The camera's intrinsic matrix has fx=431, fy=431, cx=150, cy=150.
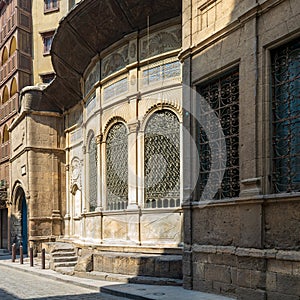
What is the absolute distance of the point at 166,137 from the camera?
10883 millimetres

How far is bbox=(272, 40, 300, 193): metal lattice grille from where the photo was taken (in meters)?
6.54

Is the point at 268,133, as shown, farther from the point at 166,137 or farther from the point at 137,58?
the point at 137,58

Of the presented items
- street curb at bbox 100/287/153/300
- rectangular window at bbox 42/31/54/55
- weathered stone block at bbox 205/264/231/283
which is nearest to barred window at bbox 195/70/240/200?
weathered stone block at bbox 205/264/231/283

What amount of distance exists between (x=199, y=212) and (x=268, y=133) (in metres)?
2.32

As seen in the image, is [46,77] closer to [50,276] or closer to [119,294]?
[50,276]

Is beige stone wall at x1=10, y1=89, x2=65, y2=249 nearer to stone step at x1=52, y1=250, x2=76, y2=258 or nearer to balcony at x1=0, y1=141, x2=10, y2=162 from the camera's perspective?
stone step at x1=52, y1=250, x2=76, y2=258

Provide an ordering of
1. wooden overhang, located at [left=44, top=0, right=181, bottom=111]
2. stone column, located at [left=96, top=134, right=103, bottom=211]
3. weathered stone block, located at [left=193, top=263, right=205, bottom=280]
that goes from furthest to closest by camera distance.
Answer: stone column, located at [left=96, top=134, right=103, bottom=211]
wooden overhang, located at [left=44, top=0, right=181, bottom=111]
weathered stone block, located at [left=193, top=263, right=205, bottom=280]

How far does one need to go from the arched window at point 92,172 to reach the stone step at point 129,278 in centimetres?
304

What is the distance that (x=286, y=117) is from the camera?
6723 millimetres

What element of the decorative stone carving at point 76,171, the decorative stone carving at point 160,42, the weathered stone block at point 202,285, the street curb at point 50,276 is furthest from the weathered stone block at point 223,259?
the decorative stone carving at point 76,171

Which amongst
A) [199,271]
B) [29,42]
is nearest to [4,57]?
[29,42]

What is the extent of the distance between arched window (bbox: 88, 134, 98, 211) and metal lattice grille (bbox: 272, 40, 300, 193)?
25.6 ft

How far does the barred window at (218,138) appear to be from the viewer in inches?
305

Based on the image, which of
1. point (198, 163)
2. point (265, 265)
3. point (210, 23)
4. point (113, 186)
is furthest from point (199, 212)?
point (113, 186)
